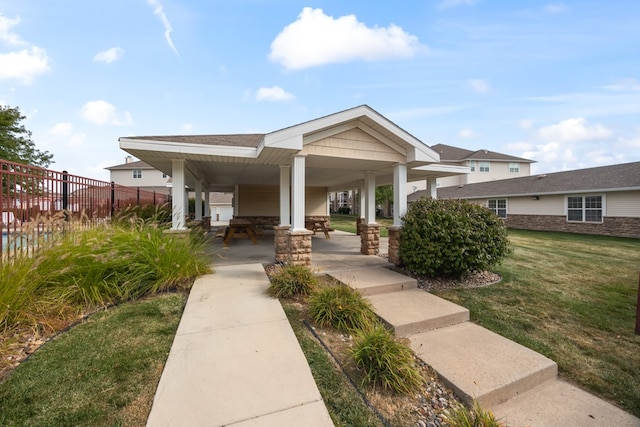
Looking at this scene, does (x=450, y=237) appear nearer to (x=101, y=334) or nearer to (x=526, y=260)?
(x=526, y=260)

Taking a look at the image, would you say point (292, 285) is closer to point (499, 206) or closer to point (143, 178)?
point (499, 206)

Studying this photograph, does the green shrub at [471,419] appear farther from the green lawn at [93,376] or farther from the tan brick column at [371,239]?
the tan brick column at [371,239]

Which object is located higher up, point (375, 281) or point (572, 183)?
point (572, 183)

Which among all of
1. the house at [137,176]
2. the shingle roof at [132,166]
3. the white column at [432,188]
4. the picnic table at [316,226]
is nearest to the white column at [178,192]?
the picnic table at [316,226]

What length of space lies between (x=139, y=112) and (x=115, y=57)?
7.64ft

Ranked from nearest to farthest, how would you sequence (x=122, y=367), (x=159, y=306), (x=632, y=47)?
(x=122, y=367)
(x=159, y=306)
(x=632, y=47)

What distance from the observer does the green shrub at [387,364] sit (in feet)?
7.76

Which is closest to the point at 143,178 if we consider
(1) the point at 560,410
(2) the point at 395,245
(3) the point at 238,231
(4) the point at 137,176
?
(4) the point at 137,176

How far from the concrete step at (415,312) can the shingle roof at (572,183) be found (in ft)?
52.7

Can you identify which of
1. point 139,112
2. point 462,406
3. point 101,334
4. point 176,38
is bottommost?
point 462,406

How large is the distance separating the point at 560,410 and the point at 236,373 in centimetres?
285

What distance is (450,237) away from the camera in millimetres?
5195

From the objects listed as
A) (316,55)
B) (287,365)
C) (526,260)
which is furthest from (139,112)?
(526,260)

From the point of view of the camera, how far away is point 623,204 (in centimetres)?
1369
